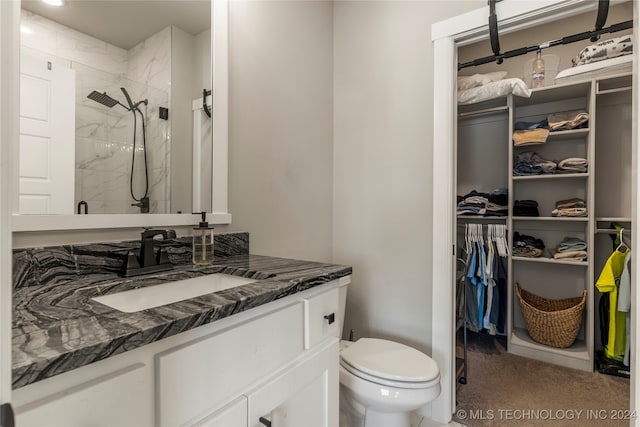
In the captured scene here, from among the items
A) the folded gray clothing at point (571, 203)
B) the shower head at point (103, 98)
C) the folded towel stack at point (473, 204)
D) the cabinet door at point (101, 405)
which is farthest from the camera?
the folded towel stack at point (473, 204)

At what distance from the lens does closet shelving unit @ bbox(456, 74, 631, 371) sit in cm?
230

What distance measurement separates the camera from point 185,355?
65 centimetres

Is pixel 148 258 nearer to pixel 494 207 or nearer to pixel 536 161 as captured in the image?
pixel 494 207

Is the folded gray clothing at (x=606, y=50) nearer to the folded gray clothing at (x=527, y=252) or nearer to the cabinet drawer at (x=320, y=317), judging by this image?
the folded gray clothing at (x=527, y=252)

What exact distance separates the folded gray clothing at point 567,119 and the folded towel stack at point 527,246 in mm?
890

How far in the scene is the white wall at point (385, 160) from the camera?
172 centimetres

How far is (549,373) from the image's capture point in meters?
2.26

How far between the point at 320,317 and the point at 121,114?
3.17ft

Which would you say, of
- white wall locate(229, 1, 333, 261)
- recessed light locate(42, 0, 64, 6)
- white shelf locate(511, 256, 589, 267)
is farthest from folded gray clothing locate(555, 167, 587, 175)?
recessed light locate(42, 0, 64, 6)

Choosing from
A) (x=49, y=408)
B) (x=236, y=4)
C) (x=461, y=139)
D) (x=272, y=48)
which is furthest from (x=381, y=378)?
(x=461, y=139)

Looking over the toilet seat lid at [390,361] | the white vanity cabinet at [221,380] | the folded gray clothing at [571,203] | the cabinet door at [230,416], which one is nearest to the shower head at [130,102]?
the white vanity cabinet at [221,380]

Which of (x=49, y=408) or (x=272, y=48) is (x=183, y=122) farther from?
(x=49, y=408)

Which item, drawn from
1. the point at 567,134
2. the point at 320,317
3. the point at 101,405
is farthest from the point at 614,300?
the point at 101,405

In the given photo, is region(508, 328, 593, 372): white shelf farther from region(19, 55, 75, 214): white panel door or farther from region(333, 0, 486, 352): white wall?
region(19, 55, 75, 214): white panel door
